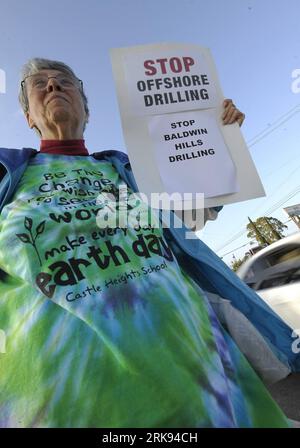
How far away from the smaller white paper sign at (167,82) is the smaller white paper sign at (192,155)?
5 cm

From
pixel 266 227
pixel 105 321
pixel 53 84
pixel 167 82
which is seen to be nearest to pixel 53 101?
pixel 53 84

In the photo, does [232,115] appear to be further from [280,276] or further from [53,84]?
[280,276]

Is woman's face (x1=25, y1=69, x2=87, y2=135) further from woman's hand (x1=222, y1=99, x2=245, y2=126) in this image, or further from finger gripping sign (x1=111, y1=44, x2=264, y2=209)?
woman's hand (x1=222, y1=99, x2=245, y2=126)

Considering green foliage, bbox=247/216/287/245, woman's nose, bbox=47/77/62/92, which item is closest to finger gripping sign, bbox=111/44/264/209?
woman's nose, bbox=47/77/62/92

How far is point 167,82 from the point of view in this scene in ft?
3.57

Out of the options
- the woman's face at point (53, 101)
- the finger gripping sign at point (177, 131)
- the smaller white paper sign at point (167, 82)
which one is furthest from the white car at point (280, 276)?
the woman's face at point (53, 101)

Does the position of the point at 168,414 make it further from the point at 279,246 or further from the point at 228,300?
the point at 279,246

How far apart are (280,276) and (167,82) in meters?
2.46

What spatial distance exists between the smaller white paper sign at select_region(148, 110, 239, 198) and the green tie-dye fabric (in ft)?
0.69

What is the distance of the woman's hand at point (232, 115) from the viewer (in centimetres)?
109

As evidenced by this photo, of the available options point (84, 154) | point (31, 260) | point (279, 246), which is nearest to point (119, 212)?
point (31, 260)

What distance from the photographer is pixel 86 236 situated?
2.68 feet

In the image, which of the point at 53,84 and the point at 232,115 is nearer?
the point at 232,115
